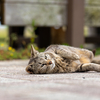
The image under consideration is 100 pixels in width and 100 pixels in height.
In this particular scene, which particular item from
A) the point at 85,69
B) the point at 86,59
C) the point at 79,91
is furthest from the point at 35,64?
the point at 79,91

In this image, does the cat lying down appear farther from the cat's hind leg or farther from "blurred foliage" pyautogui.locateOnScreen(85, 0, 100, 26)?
"blurred foliage" pyautogui.locateOnScreen(85, 0, 100, 26)

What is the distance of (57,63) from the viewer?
138 inches

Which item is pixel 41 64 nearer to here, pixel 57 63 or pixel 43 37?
pixel 57 63

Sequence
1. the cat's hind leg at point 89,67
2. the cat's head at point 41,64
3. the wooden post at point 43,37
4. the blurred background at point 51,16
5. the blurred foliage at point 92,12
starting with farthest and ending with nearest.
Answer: the wooden post at point 43,37, the blurred foliage at point 92,12, the blurred background at point 51,16, the cat's hind leg at point 89,67, the cat's head at point 41,64

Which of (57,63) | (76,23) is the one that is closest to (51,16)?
(76,23)

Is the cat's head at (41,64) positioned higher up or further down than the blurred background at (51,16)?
further down

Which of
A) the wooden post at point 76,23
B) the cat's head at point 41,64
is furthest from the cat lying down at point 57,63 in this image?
the wooden post at point 76,23

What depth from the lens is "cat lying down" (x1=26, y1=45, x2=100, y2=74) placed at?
334 cm

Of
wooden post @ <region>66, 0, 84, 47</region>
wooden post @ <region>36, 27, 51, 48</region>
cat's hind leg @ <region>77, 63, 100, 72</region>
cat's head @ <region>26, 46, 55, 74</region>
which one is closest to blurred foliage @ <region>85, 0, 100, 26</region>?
wooden post @ <region>66, 0, 84, 47</region>

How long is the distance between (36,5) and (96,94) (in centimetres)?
556

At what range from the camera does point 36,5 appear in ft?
23.0

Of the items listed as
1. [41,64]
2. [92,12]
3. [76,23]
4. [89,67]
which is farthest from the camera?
[92,12]

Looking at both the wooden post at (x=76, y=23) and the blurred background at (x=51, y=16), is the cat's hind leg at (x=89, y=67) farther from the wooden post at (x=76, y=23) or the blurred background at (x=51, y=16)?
the wooden post at (x=76, y=23)

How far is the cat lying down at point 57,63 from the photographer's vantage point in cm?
334
